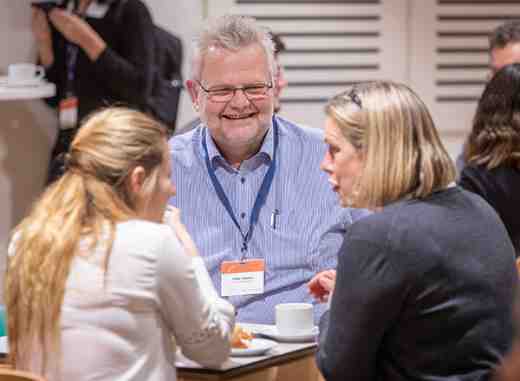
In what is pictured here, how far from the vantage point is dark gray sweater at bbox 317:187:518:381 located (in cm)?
229

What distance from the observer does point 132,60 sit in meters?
5.15

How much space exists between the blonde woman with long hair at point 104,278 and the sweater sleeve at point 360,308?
0.30 m

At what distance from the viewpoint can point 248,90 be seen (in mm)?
3459

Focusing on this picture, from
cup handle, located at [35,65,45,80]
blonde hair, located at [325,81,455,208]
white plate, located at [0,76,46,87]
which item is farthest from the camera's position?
cup handle, located at [35,65,45,80]

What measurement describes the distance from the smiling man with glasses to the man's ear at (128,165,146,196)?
883mm

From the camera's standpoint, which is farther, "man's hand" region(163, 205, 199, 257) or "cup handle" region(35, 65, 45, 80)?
"cup handle" region(35, 65, 45, 80)

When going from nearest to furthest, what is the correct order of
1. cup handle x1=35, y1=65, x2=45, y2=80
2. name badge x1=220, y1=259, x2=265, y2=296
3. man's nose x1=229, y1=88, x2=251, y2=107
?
1. name badge x1=220, y1=259, x2=265, y2=296
2. man's nose x1=229, y1=88, x2=251, y2=107
3. cup handle x1=35, y1=65, x2=45, y2=80

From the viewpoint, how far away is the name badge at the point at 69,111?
5.14m

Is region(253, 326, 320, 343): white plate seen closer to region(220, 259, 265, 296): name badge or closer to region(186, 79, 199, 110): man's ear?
region(220, 259, 265, 296): name badge

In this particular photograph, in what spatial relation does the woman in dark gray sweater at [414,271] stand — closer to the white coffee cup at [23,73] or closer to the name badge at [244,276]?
the name badge at [244,276]

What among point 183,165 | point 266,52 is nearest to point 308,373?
point 183,165

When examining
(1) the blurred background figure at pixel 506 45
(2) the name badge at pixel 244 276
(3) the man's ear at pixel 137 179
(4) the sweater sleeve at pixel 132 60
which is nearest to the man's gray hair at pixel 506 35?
(1) the blurred background figure at pixel 506 45

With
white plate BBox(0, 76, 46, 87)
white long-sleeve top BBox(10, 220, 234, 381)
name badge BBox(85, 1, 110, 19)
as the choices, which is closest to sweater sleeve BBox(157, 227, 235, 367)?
white long-sleeve top BBox(10, 220, 234, 381)

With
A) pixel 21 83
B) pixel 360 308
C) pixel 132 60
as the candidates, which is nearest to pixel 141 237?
pixel 360 308
